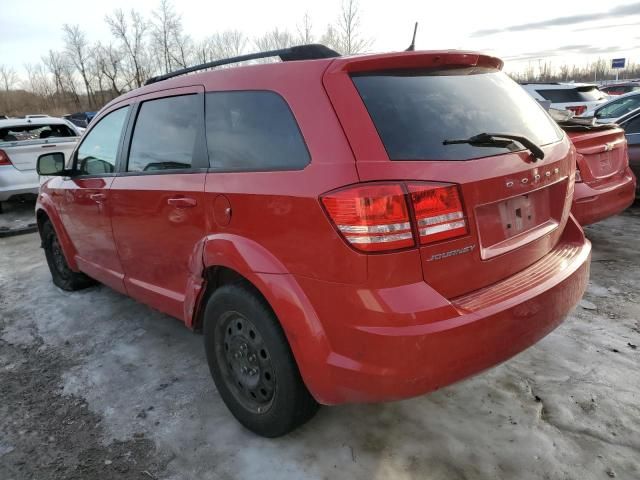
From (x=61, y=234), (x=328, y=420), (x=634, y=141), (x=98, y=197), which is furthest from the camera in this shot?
(x=634, y=141)

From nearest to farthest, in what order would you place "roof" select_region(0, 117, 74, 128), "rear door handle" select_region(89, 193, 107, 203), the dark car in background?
"rear door handle" select_region(89, 193, 107, 203), the dark car in background, "roof" select_region(0, 117, 74, 128)

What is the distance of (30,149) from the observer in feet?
27.2

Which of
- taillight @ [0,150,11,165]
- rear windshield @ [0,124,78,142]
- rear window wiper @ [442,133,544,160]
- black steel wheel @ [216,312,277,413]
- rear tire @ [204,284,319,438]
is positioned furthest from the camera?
rear windshield @ [0,124,78,142]

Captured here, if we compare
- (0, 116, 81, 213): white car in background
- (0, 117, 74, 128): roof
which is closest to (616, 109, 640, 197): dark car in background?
(0, 116, 81, 213): white car in background

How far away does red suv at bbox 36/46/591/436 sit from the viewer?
1887mm

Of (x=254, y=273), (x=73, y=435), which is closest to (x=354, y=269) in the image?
(x=254, y=273)

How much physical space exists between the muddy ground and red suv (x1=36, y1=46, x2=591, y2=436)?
0.24 meters

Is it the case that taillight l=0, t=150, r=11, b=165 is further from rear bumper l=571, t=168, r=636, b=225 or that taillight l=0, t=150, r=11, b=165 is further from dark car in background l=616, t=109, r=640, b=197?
dark car in background l=616, t=109, r=640, b=197

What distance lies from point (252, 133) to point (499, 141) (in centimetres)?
113

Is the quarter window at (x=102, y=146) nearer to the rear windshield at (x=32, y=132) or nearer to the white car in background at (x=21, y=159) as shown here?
the white car in background at (x=21, y=159)

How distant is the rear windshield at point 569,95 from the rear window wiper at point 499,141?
36.9ft

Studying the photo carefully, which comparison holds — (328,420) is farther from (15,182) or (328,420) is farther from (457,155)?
(15,182)

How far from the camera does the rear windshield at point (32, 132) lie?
8938mm

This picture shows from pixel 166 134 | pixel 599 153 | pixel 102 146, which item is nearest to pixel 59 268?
pixel 102 146
